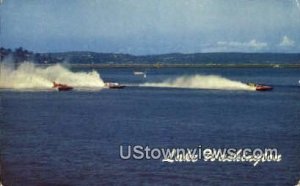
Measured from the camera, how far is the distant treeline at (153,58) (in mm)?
6188

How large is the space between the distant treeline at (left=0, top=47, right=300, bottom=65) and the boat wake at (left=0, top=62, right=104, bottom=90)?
9 centimetres

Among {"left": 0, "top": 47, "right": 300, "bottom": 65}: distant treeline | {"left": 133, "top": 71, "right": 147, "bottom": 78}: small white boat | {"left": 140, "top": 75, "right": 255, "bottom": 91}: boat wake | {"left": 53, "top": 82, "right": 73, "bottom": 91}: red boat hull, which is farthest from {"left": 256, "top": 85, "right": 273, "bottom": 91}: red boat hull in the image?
{"left": 53, "top": 82, "right": 73, "bottom": 91}: red boat hull

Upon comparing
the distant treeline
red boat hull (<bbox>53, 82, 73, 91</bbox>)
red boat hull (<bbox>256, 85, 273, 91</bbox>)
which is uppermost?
the distant treeline

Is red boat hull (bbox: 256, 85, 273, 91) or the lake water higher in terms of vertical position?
red boat hull (bbox: 256, 85, 273, 91)

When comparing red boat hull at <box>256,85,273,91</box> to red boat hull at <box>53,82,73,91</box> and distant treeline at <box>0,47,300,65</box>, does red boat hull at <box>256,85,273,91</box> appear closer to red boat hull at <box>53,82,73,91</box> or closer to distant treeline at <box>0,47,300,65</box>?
distant treeline at <box>0,47,300,65</box>

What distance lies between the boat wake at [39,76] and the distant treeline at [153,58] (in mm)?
86

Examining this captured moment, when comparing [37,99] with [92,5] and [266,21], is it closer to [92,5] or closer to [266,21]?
[92,5]

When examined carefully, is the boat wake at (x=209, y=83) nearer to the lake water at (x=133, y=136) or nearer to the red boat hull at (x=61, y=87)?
the lake water at (x=133, y=136)

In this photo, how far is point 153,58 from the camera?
6242 mm

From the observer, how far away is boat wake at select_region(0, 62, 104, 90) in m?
6.11

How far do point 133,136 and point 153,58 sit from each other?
0.76m

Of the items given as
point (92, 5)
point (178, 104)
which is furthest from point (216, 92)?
point (92, 5)

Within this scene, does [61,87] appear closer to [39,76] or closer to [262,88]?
[39,76]

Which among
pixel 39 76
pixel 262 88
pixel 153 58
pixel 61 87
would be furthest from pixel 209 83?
pixel 39 76
